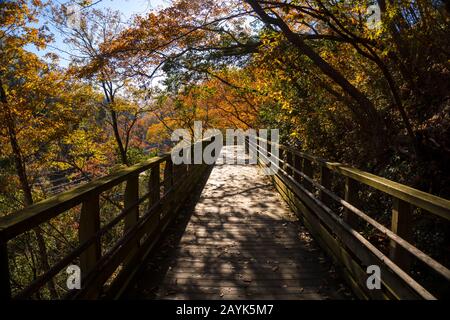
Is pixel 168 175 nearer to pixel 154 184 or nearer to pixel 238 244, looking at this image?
pixel 154 184

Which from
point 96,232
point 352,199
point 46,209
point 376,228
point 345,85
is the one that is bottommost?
point 376,228

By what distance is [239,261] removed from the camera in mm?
4625

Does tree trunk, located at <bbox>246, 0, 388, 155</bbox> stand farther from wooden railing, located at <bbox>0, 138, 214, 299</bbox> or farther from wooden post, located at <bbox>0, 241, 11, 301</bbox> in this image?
wooden post, located at <bbox>0, 241, 11, 301</bbox>

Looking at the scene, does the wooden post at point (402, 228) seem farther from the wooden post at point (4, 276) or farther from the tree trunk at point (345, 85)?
the tree trunk at point (345, 85)

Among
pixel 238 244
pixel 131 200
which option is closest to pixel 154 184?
pixel 131 200

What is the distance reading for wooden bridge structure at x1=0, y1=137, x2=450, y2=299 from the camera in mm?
2490

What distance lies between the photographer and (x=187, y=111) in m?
32.5

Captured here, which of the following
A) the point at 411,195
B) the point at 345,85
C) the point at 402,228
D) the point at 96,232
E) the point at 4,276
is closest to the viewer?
the point at 4,276

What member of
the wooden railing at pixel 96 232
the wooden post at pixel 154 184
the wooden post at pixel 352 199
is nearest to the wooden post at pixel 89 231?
the wooden railing at pixel 96 232

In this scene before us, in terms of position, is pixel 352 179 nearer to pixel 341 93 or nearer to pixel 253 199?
pixel 341 93

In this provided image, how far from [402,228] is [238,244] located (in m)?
3.01

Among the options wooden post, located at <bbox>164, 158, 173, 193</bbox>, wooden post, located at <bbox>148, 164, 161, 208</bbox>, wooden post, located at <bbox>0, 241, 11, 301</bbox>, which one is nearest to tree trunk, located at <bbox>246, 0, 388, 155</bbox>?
wooden post, located at <bbox>164, 158, 173, 193</bbox>
